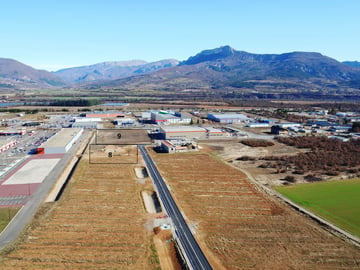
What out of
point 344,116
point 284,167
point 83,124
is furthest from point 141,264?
point 344,116

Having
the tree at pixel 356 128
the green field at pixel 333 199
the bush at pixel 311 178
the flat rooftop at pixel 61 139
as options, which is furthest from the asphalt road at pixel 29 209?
the tree at pixel 356 128

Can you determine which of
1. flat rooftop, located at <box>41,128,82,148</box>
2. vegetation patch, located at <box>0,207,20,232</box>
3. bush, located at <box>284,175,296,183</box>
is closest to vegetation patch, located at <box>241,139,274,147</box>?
bush, located at <box>284,175,296,183</box>

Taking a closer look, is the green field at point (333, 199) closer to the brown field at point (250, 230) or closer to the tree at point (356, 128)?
the brown field at point (250, 230)

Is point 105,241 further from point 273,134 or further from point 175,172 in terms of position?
point 273,134

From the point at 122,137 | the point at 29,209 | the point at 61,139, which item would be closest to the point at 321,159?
the point at 122,137

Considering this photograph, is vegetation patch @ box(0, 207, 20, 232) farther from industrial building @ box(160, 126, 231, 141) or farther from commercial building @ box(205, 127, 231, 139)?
commercial building @ box(205, 127, 231, 139)

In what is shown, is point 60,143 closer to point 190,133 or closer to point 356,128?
point 190,133
